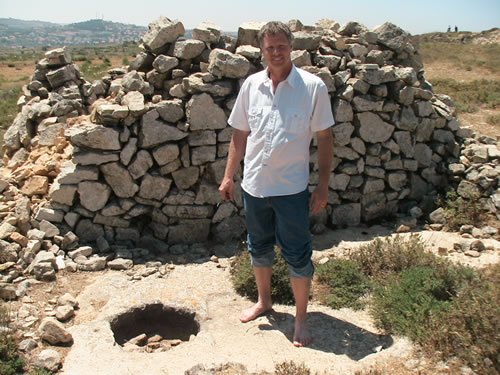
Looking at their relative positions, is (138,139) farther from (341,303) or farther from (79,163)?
(341,303)

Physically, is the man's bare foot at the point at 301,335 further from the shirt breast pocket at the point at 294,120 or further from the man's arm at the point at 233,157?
the shirt breast pocket at the point at 294,120

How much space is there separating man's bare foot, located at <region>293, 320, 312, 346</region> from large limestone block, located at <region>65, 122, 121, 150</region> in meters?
3.21

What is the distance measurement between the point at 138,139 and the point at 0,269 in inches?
84.8

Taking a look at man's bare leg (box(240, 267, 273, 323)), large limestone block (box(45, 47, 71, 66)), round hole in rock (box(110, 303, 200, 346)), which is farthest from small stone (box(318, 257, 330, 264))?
large limestone block (box(45, 47, 71, 66))

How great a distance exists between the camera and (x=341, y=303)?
15.5ft

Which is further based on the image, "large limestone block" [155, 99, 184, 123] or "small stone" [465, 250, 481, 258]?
"large limestone block" [155, 99, 184, 123]

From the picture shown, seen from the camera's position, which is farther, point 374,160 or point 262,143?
point 374,160

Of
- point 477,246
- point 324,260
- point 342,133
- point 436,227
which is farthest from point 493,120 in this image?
point 324,260

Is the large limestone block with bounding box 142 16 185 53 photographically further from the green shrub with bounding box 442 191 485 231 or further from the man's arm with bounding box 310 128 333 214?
the green shrub with bounding box 442 191 485 231

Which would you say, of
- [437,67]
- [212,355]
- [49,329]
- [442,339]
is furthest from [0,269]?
[437,67]

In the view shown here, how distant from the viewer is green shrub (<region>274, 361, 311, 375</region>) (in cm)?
350

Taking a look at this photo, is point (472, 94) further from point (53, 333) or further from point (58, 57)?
point (53, 333)

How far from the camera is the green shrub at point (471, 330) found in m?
3.39

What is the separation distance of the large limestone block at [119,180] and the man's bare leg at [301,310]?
2.88m
